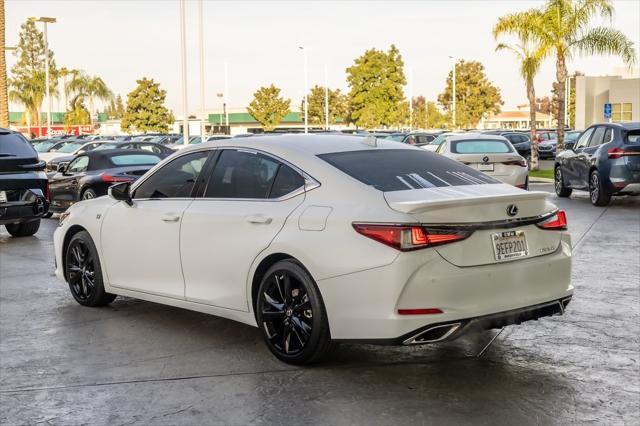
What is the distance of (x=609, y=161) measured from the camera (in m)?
17.2

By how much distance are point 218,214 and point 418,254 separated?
72.9 inches

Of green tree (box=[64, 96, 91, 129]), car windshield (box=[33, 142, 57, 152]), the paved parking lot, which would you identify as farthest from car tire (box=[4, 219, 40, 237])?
green tree (box=[64, 96, 91, 129])

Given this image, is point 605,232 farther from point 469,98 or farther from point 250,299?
point 469,98

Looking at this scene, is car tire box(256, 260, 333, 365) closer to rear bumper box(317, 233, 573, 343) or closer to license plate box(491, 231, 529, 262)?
rear bumper box(317, 233, 573, 343)

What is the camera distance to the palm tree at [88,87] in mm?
84750

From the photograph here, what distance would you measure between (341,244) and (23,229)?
10.6m

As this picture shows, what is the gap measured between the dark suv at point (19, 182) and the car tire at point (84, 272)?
556 cm

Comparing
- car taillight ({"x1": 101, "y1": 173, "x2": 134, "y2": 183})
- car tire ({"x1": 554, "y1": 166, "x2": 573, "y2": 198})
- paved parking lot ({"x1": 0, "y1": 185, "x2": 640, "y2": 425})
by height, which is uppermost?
car taillight ({"x1": 101, "y1": 173, "x2": 134, "y2": 183})

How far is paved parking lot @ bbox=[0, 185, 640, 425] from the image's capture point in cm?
484

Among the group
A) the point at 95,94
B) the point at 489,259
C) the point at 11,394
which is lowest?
the point at 11,394

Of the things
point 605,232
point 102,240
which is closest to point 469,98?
point 605,232

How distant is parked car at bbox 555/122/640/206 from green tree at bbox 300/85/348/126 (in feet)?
261

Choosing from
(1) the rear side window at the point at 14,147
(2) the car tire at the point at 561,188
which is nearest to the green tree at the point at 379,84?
(2) the car tire at the point at 561,188

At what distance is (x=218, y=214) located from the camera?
6301 mm
